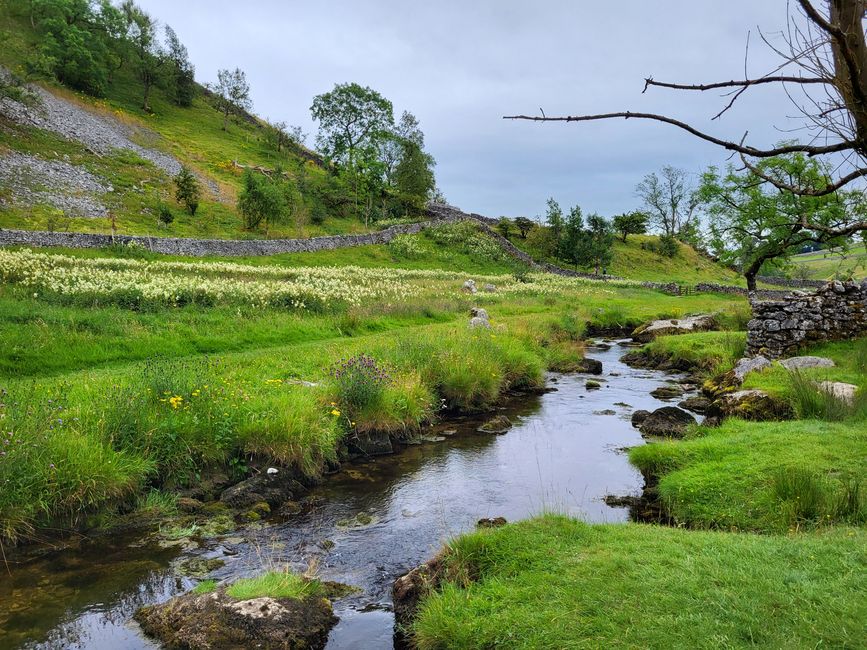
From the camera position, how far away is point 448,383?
17.1m

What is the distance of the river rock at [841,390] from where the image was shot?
1204cm

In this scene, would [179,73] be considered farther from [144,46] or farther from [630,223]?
[630,223]

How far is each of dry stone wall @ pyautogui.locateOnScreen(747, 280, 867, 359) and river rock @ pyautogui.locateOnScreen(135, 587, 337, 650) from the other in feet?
54.6

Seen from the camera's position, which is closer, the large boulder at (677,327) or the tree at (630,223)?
the large boulder at (677,327)

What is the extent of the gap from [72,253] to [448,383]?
26.6 meters

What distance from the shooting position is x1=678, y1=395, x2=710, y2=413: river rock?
15908 mm

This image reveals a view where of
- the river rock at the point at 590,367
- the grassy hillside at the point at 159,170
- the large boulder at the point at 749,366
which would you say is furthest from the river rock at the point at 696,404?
the grassy hillside at the point at 159,170

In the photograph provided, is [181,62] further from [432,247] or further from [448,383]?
[448,383]

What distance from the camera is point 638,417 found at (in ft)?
50.9

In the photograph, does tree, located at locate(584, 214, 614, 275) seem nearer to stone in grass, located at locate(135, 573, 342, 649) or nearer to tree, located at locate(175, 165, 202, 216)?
tree, located at locate(175, 165, 202, 216)

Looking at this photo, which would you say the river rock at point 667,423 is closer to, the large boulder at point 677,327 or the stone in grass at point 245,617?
the stone in grass at point 245,617

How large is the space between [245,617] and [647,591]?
4348 mm

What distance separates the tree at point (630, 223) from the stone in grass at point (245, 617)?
9184 centimetres

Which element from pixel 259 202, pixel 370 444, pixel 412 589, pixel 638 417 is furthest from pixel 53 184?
pixel 412 589
